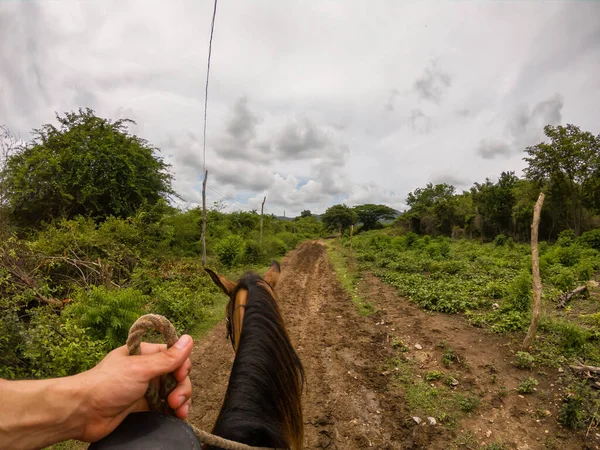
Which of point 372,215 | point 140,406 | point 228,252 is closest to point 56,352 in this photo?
point 140,406

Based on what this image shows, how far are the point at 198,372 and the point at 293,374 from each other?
392 centimetres

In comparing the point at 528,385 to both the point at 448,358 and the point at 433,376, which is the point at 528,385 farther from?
the point at 433,376

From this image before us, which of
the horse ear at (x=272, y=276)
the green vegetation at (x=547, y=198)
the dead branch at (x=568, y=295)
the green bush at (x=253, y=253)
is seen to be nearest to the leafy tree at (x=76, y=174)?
the green bush at (x=253, y=253)

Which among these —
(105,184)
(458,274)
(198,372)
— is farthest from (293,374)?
(105,184)

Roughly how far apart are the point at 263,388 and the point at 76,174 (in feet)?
41.3

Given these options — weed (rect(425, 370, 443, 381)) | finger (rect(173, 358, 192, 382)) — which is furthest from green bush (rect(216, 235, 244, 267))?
finger (rect(173, 358, 192, 382))

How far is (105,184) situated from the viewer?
11242 millimetres

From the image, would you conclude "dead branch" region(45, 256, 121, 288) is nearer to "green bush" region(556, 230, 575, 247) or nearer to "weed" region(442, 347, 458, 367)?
"weed" region(442, 347, 458, 367)

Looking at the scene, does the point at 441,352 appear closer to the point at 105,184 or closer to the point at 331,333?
the point at 331,333

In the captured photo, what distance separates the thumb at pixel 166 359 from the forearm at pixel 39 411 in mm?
168

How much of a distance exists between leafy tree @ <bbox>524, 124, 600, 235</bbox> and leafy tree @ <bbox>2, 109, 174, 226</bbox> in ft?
78.7

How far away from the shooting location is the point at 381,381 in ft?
14.6

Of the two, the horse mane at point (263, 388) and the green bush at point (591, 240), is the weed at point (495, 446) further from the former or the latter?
the green bush at point (591, 240)

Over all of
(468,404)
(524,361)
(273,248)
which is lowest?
(468,404)
